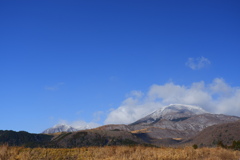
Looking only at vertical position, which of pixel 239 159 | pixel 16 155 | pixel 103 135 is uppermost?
pixel 103 135

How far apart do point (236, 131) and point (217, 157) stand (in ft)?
488

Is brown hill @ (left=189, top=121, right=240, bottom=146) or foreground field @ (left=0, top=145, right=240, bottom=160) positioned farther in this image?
brown hill @ (left=189, top=121, right=240, bottom=146)

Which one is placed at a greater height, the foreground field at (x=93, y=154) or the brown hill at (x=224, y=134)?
the brown hill at (x=224, y=134)

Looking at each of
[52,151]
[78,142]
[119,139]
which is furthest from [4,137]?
[52,151]

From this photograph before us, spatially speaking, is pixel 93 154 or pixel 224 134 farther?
pixel 224 134

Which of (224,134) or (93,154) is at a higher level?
(224,134)

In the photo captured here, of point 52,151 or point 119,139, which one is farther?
point 119,139

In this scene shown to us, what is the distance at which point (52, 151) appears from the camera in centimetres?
1489

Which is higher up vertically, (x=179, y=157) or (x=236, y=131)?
(x=236, y=131)

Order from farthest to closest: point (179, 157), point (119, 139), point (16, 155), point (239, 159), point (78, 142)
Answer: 1. point (119, 139)
2. point (78, 142)
3. point (239, 159)
4. point (179, 157)
5. point (16, 155)

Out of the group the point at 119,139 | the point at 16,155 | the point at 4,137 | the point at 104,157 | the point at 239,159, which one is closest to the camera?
the point at 16,155

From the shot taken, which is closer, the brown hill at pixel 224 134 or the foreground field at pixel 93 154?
the foreground field at pixel 93 154

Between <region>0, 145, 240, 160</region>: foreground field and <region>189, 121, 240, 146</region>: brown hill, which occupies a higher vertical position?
<region>189, 121, 240, 146</region>: brown hill

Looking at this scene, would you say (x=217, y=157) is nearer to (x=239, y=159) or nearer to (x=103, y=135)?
(x=239, y=159)
